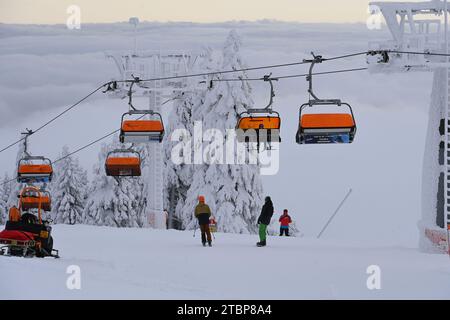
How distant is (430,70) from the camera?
2381cm

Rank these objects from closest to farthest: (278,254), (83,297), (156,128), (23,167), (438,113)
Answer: (83,297) < (278,254) < (156,128) < (438,113) < (23,167)

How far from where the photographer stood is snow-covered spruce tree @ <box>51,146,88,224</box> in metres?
65.8

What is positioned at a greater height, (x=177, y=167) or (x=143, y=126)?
(x=143, y=126)

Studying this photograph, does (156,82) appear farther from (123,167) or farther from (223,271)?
(223,271)

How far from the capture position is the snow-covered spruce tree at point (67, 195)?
216ft

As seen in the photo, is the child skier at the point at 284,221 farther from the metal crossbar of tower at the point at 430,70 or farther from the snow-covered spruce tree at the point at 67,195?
the snow-covered spruce tree at the point at 67,195

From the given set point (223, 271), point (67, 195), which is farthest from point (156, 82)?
point (67, 195)

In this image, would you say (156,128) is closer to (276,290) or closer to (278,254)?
(278,254)

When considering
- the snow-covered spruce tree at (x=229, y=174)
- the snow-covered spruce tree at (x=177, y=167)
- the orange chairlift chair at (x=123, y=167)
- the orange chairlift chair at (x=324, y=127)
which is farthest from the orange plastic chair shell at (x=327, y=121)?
the snow-covered spruce tree at (x=177, y=167)

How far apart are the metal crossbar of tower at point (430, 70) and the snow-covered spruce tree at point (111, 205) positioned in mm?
37156

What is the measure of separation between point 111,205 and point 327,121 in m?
43.7

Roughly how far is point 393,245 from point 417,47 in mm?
6945

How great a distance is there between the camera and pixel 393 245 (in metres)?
27.5
